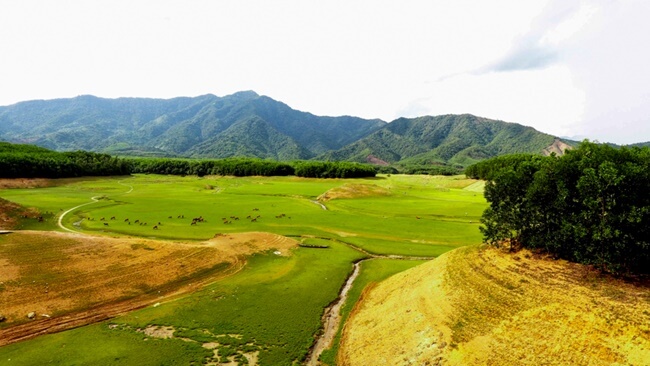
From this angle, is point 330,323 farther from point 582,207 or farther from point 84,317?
point 582,207

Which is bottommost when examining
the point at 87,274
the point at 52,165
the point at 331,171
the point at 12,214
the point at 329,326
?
the point at 329,326

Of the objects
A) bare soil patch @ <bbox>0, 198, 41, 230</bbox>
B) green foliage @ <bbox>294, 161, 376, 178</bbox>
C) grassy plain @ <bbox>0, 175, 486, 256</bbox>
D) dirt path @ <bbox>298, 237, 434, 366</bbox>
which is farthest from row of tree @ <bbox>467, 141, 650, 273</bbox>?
green foliage @ <bbox>294, 161, 376, 178</bbox>

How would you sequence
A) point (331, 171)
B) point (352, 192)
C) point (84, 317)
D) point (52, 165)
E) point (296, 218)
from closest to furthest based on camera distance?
point (84, 317) < point (296, 218) < point (352, 192) < point (52, 165) < point (331, 171)

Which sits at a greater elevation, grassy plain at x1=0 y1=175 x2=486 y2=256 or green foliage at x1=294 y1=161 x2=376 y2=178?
green foliage at x1=294 y1=161 x2=376 y2=178

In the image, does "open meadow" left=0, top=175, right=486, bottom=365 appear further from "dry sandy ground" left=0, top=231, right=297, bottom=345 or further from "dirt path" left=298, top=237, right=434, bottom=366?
"dirt path" left=298, top=237, right=434, bottom=366

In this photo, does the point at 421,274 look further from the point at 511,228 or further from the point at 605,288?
the point at 605,288

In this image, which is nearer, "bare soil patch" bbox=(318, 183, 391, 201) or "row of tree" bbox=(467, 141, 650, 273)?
"row of tree" bbox=(467, 141, 650, 273)

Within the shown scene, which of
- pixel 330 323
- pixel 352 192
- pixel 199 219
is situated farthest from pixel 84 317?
pixel 352 192

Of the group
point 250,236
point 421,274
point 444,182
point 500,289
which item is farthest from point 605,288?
point 444,182
